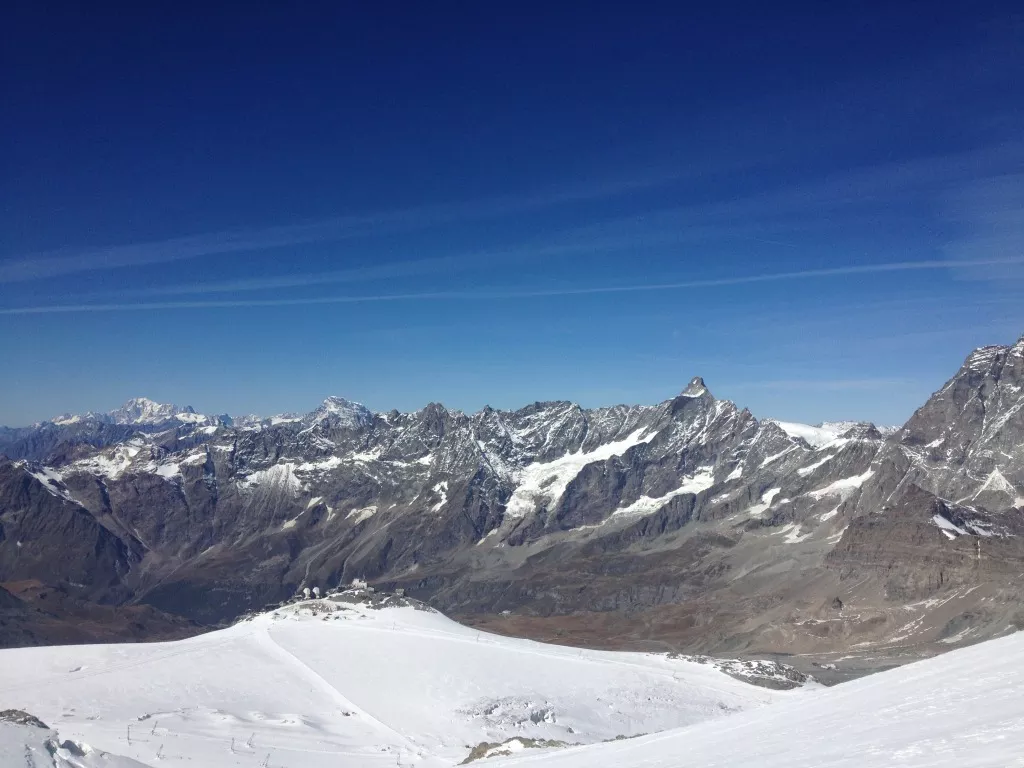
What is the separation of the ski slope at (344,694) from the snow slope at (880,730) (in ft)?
32.4

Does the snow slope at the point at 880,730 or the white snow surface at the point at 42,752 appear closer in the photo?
the snow slope at the point at 880,730

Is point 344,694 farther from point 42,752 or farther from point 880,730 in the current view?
point 880,730

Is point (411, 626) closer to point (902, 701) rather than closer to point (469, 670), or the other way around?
point (469, 670)

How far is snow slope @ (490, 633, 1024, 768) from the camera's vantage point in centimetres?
1672

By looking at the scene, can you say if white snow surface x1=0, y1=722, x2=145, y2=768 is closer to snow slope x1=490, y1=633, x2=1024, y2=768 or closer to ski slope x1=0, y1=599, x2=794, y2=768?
ski slope x1=0, y1=599, x2=794, y2=768

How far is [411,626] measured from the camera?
77062mm

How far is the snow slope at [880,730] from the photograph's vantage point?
658 inches

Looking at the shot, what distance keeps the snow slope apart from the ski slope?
32.4ft

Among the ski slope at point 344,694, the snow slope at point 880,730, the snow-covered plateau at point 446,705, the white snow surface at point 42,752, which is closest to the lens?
the snow slope at point 880,730

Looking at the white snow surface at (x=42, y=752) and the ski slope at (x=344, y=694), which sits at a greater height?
the white snow surface at (x=42, y=752)

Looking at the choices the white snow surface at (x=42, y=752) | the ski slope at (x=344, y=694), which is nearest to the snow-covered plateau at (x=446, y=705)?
the white snow surface at (x=42, y=752)

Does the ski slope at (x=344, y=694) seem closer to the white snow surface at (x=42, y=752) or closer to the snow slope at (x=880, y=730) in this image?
the snow slope at (x=880, y=730)

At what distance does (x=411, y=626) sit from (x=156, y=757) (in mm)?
41740

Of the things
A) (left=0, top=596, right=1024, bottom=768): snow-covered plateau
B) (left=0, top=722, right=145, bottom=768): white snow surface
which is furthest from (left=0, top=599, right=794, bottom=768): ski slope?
(left=0, top=722, right=145, bottom=768): white snow surface
